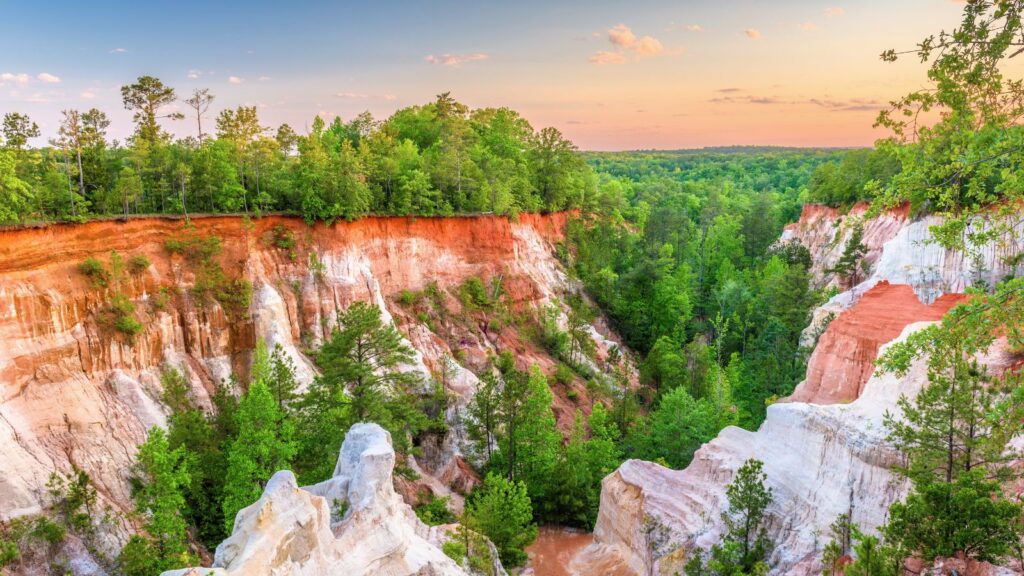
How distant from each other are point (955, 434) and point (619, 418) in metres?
21.9

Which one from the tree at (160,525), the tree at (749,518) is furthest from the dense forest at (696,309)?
the tree at (160,525)

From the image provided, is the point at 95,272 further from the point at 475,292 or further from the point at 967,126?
the point at 967,126

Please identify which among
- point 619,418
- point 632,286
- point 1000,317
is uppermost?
point 1000,317

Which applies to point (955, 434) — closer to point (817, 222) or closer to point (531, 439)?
point (531, 439)

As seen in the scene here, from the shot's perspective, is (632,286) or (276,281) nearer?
(276,281)

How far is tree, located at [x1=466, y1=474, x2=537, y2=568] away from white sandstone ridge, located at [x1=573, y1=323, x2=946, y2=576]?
2870 mm

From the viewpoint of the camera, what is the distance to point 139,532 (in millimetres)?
19734

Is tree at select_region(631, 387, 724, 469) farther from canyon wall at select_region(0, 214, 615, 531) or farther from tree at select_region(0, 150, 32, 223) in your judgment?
tree at select_region(0, 150, 32, 223)

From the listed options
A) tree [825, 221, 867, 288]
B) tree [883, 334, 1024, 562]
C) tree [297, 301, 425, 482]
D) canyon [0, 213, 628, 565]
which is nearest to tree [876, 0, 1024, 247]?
tree [883, 334, 1024, 562]

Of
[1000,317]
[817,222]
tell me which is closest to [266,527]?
[1000,317]

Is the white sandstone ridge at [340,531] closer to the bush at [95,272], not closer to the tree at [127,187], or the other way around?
the bush at [95,272]

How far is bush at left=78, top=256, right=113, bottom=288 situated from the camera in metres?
24.4

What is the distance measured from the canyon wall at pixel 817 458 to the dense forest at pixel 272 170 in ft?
73.7

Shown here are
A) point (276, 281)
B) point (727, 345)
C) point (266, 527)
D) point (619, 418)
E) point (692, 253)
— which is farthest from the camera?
point (692, 253)
